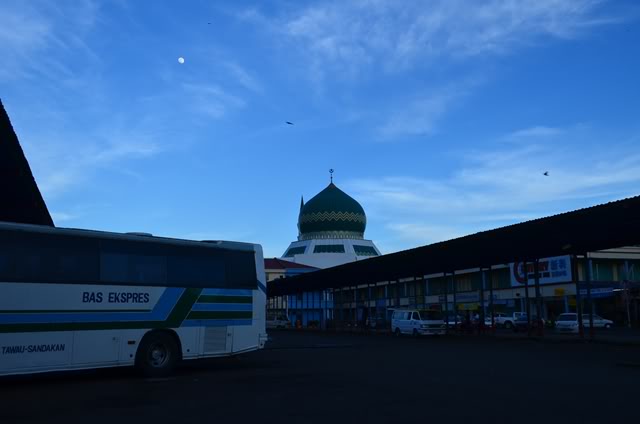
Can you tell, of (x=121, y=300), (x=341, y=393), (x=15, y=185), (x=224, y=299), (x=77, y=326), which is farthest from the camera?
(x=15, y=185)

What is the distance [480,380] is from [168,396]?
6303 millimetres

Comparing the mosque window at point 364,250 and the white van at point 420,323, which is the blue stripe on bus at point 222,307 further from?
the mosque window at point 364,250

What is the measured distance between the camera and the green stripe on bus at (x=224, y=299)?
629 inches

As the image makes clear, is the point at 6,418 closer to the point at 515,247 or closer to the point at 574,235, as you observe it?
the point at 574,235

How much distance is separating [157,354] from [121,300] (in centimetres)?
167

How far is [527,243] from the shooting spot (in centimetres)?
3114

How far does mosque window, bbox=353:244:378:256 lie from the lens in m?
98.1

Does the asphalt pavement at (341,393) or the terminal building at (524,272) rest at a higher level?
the terminal building at (524,272)

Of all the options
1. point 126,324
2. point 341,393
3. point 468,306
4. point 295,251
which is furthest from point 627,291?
point 295,251

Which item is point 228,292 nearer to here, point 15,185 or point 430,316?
point 15,185

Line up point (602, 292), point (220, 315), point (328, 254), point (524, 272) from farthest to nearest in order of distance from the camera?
point (328, 254)
point (602, 292)
point (524, 272)
point (220, 315)

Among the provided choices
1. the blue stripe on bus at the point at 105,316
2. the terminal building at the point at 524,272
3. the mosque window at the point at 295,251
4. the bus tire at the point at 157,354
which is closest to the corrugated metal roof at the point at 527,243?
the terminal building at the point at 524,272

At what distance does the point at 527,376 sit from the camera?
14.1 meters

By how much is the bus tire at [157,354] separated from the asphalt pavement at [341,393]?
41 cm
